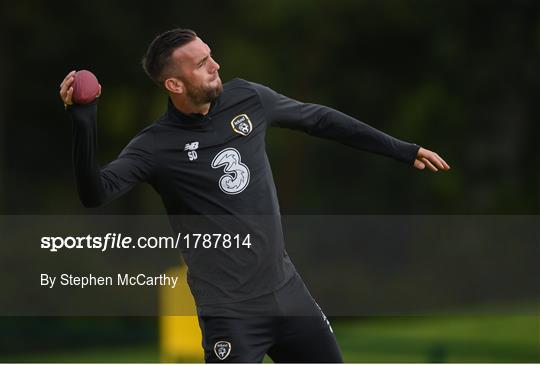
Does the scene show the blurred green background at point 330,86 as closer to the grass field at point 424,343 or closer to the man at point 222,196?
the grass field at point 424,343

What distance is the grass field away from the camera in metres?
12.7

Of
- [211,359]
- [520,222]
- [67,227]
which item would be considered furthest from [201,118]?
[520,222]

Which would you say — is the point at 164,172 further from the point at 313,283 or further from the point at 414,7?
the point at 414,7

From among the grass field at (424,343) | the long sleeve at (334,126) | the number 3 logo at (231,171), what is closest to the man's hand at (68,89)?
the number 3 logo at (231,171)

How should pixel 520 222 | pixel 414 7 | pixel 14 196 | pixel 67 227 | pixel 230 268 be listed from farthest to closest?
pixel 14 196 → pixel 414 7 → pixel 520 222 → pixel 67 227 → pixel 230 268

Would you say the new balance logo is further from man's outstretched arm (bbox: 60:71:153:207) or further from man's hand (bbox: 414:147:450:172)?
man's hand (bbox: 414:147:450:172)

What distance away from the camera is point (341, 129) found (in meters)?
6.51

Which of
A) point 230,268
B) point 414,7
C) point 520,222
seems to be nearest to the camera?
point 230,268

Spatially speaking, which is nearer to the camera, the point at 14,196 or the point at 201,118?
the point at 201,118

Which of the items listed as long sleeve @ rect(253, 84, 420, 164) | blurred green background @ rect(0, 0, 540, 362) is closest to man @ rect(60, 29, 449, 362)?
long sleeve @ rect(253, 84, 420, 164)

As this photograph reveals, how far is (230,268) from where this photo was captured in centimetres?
599

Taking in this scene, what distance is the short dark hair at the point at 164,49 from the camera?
20.4 feet

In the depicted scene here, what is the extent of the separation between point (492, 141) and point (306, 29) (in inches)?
218

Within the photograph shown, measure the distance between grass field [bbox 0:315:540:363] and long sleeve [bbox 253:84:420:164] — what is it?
5.33 m
